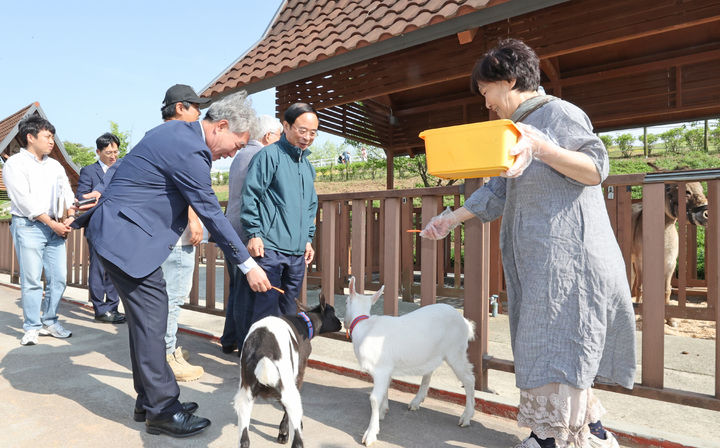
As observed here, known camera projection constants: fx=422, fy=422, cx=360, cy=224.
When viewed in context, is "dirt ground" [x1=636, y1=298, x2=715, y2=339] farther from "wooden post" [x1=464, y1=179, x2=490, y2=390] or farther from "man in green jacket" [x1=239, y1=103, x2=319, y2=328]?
"man in green jacket" [x1=239, y1=103, x2=319, y2=328]

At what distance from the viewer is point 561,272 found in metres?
1.68

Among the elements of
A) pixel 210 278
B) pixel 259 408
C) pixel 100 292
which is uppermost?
pixel 210 278

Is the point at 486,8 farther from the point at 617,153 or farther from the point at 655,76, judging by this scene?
the point at 617,153

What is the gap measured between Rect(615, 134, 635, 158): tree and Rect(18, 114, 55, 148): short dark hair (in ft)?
111

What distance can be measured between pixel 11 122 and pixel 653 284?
888 inches

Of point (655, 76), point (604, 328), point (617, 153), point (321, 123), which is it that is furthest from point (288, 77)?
point (617, 153)

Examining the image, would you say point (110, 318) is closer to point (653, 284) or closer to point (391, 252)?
point (391, 252)

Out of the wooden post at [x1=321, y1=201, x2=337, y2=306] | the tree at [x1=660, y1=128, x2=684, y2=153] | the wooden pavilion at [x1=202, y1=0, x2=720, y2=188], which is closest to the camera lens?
the wooden post at [x1=321, y1=201, x2=337, y2=306]

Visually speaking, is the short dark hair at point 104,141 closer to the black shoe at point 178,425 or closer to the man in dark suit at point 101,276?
the man in dark suit at point 101,276

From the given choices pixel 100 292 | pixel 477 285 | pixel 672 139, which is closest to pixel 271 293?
pixel 477 285

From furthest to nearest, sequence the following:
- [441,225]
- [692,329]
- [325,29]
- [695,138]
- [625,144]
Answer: [625,144]
[695,138]
[325,29]
[692,329]
[441,225]

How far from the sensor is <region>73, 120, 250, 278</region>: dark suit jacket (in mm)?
2223

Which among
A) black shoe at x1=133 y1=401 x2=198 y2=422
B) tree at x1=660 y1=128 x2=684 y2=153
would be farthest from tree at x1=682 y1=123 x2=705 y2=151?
black shoe at x1=133 y1=401 x2=198 y2=422

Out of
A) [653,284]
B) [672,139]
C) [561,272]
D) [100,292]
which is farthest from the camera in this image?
[672,139]
